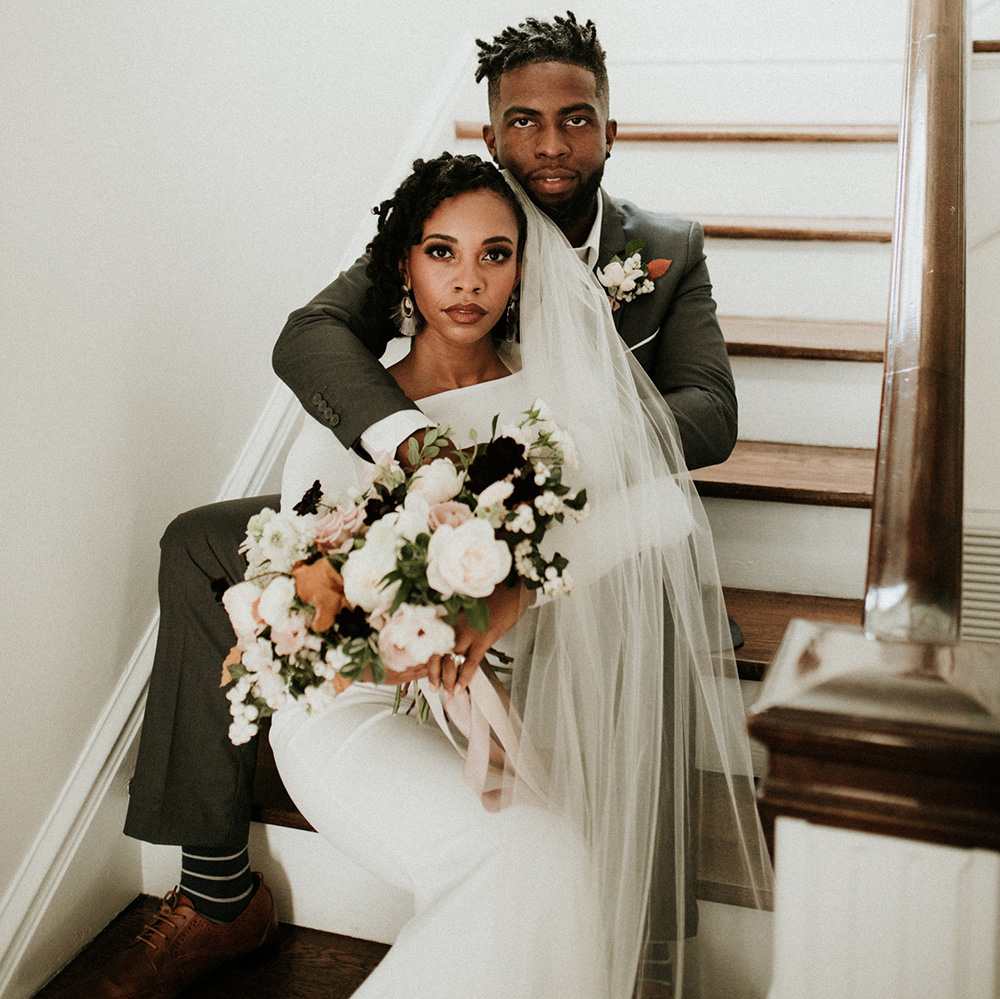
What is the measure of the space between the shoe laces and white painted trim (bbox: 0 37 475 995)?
0.18 metres

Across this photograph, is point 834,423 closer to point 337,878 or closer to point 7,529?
point 337,878

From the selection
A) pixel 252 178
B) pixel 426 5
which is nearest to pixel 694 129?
pixel 426 5

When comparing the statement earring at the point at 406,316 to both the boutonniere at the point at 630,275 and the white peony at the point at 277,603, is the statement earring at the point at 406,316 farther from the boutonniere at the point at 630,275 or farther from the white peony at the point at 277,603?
the white peony at the point at 277,603

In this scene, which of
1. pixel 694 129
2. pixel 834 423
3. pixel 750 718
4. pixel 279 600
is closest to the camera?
pixel 750 718

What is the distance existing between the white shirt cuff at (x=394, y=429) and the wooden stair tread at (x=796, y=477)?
0.72 meters

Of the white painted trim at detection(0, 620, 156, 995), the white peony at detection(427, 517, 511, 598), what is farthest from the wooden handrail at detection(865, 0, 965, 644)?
the white painted trim at detection(0, 620, 156, 995)

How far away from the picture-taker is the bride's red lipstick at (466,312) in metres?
1.54

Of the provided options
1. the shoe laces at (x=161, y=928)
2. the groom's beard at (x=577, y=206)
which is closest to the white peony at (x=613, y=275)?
the groom's beard at (x=577, y=206)

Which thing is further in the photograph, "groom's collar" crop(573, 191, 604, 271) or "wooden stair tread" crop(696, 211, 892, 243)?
"wooden stair tread" crop(696, 211, 892, 243)

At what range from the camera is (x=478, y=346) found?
1.67 m

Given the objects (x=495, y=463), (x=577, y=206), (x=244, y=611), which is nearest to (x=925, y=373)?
(x=495, y=463)

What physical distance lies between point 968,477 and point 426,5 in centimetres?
224

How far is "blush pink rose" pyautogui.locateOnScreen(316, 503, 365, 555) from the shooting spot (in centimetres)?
115

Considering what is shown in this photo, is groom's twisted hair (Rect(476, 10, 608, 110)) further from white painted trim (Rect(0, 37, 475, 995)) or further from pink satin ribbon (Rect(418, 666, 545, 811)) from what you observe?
pink satin ribbon (Rect(418, 666, 545, 811))
